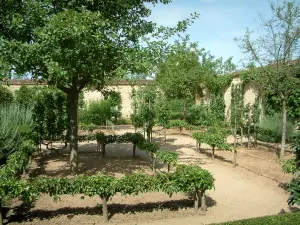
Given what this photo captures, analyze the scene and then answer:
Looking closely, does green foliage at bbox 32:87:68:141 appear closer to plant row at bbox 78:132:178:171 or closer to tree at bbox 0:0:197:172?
plant row at bbox 78:132:178:171

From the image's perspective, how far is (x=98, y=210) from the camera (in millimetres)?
6555

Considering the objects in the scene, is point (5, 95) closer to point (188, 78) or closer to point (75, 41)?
point (188, 78)

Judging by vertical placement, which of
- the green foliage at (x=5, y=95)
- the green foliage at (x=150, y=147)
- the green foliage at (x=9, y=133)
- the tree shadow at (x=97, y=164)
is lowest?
the tree shadow at (x=97, y=164)

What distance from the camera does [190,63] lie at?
2266 centimetres

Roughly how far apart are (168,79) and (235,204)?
15.5 metres

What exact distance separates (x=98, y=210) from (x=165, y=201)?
162 centimetres

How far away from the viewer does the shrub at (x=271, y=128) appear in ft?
46.9

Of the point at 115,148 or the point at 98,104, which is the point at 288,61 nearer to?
the point at 115,148

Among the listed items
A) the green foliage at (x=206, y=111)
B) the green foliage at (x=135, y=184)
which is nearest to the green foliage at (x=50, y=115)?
the green foliage at (x=135, y=184)

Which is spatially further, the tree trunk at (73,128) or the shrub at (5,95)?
the shrub at (5,95)

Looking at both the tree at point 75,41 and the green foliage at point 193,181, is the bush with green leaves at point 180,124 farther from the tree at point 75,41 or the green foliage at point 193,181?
the green foliage at point 193,181

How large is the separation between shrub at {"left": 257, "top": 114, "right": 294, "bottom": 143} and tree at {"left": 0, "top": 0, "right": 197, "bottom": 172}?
8.44 metres

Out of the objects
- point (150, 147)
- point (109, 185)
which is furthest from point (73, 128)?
point (109, 185)

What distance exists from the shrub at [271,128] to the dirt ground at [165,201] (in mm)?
2944
